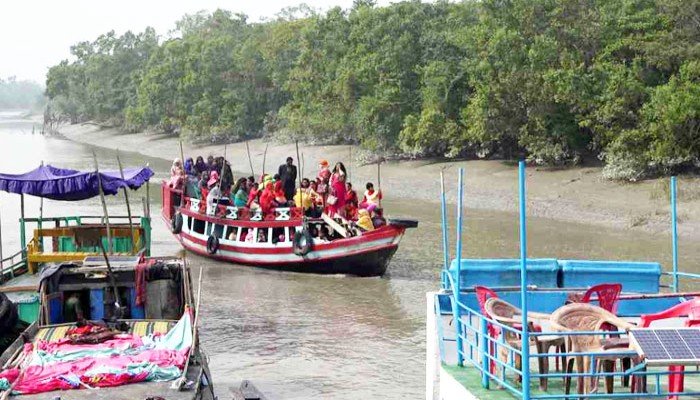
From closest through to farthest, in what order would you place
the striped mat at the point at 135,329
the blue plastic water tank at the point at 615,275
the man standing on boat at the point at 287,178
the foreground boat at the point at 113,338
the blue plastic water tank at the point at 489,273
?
the foreground boat at the point at 113,338, the blue plastic water tank at the point at 489,273, the blue plastic water tank at the point at 615,275, the striped mat at the point at 135,329, the man standing on boat at the point at 287,178

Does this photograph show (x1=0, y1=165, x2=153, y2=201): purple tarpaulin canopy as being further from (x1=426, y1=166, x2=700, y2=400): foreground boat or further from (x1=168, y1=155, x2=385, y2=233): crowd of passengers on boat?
(x1=426, y1=166, x2=700, y2=400): foreground boat

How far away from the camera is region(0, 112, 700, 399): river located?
46.8 ft

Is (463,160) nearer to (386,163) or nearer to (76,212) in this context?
(386,163)

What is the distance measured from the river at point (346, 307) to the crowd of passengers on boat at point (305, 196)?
4.26 ft

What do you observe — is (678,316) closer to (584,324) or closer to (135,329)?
(584,324)

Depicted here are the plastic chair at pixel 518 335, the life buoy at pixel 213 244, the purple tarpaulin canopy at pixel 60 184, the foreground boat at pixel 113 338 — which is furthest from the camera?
the life buoy at pixel 213 244

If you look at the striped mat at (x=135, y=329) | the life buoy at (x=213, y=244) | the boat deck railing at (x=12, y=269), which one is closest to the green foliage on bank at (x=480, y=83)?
the life buoy at (x=213, y=244)

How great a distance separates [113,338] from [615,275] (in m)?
5.26

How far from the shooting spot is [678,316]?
27.1 feet

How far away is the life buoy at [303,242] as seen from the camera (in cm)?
2103

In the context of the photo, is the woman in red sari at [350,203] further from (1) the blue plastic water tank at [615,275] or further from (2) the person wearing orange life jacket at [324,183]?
(1) the blue plastic water tank at [615,275]

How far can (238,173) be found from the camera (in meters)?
46.4

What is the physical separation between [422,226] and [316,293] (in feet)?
31.4

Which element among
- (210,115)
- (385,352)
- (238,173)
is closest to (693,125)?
(385,352)
